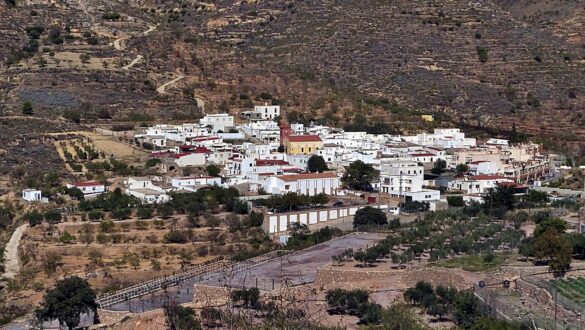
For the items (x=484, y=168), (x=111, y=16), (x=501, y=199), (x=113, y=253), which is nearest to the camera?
(x=113, y=253)

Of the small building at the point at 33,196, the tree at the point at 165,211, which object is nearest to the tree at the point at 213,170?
the tree at the point at 165,211

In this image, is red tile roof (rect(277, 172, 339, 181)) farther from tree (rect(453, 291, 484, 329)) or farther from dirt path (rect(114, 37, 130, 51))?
dirt path (rect(114, 37, 130, 51))

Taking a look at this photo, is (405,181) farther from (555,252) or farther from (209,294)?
(209,294)

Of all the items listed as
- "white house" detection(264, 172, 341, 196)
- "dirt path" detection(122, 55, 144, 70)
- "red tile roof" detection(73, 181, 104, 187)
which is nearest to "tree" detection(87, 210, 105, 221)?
"red tile roof" detection(73, 181, 104, 187)

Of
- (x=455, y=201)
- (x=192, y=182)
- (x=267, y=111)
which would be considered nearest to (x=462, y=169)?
(x=455, y=201)

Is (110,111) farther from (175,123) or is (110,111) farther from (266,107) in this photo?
(266,107)

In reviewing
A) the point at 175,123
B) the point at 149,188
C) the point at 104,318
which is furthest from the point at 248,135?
the point at 104,318
